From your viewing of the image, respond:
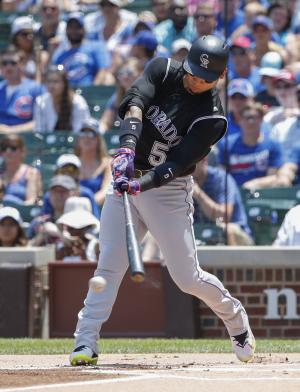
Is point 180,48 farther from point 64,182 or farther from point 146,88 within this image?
point 146,88

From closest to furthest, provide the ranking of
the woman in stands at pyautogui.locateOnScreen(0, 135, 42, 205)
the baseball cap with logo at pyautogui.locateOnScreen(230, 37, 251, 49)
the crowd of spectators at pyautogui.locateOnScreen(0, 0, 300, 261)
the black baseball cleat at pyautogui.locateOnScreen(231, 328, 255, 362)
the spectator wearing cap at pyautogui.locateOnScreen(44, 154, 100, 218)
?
the black baseball cleat at pyautogui.locateOnScreen(231, 328, 255, 362) < the crowd of spectators at pyautogui.locateOnScreen(0, 0, 300, 261) < the spectator wearing cap at pyautogui.locateOnScreen(44, 154, 100, 218) < the woman in stands at pyautogui.locateOnScreen(0, 135, 42, 205) < the baseball cap with logo at pyautogui.locateOnScreen(230, 37, 251, 49)

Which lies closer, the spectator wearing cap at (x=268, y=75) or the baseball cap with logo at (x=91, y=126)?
the baseball cap with logo at (x=91, y=126)

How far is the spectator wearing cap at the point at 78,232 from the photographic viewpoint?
994 centimetres

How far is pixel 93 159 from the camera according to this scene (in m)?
11.1

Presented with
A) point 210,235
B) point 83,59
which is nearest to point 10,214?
point 210,235

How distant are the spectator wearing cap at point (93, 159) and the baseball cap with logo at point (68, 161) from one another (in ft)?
0.48

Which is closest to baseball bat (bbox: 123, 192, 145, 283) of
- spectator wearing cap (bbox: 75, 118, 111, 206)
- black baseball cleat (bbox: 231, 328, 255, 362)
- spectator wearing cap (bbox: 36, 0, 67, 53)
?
black baseball cleat (bbox: 231, 328, 255, 362)

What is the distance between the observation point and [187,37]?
39.4ft

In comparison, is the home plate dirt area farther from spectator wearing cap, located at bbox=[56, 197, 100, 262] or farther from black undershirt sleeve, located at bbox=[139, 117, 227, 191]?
spectator wearing cap, located at bbox=[56, 197, 100, 262]

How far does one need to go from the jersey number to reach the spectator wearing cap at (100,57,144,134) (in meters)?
5.48

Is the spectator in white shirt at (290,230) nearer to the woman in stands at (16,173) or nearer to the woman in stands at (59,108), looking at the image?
the woman in stands at (16,173)

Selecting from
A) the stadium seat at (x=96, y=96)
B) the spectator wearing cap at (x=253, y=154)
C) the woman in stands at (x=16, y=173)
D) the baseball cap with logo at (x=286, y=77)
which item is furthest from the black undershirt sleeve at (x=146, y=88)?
Answer: the stadium seat at (x=96, y=96)

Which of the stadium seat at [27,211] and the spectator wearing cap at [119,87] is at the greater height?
the spectator wearing cap at [119,87]

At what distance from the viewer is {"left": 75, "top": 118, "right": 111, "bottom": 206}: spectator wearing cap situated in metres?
11.0
